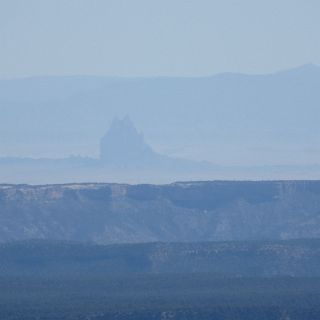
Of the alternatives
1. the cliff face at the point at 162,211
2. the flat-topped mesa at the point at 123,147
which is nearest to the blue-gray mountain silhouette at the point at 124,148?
the flat-topped mesa at the point at 123,147

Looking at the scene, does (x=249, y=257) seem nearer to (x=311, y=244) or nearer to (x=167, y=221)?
(x=311, y=244)

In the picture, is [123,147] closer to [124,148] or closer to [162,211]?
[124,148]

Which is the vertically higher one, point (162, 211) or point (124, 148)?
point (124, 148)

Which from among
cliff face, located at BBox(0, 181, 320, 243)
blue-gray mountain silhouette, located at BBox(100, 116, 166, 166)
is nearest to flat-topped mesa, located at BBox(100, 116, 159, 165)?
blue-gray mountain silhouette, located at BBox(100, 116, 166, 166)

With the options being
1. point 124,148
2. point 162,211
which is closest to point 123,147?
point 124,148

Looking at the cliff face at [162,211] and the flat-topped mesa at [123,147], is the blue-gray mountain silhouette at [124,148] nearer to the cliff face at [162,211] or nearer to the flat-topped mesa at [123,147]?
the flat-topped mesa at [123,147]
